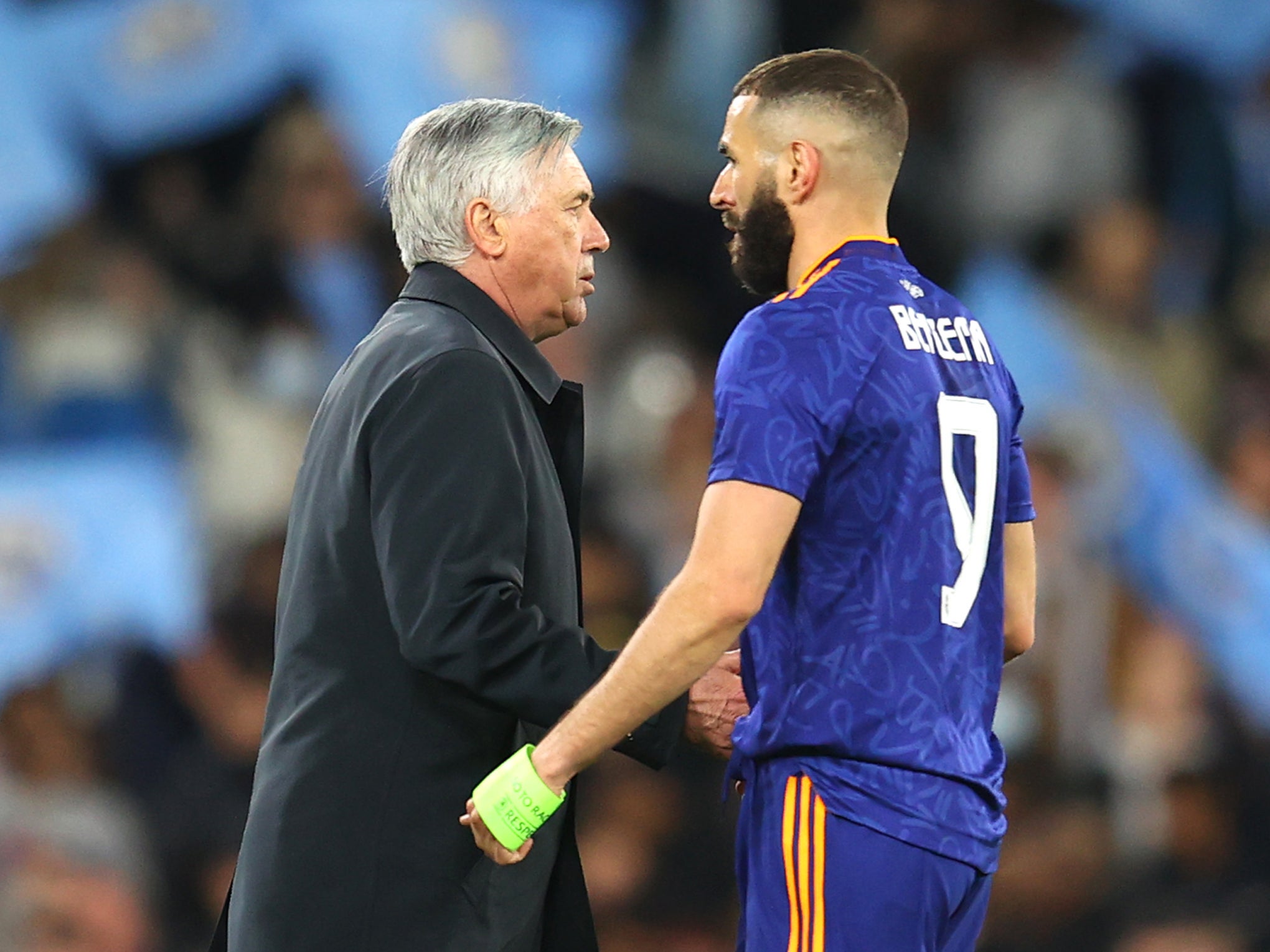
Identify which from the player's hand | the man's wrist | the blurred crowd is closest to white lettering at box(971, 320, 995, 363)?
the man's wrist

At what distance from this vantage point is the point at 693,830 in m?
5.12

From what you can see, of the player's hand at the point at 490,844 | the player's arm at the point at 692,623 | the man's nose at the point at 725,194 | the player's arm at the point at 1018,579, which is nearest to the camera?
the player's arm at the point at 692,623

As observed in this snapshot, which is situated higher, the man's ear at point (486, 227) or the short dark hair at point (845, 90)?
the short dark hair at point (845, 90)

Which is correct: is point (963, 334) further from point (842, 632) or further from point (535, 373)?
point (535, 373)

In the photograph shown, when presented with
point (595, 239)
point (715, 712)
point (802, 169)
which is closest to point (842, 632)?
point (715, 712)

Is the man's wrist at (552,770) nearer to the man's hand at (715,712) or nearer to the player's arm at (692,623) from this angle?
the player's arm at (692,623)

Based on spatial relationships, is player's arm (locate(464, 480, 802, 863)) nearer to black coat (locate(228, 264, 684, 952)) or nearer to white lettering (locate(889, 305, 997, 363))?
black coat (locate(228, 264, 684, 952))

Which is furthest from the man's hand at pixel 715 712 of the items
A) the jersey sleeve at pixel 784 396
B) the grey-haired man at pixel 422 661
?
the jersey sleeve at pixel 784 396

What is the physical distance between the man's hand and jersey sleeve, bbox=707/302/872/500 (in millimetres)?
397

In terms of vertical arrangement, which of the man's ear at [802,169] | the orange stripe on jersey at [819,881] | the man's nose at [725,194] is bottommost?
the orange stripe on jersey at [819,881]

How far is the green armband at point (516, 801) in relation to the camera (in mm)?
2180

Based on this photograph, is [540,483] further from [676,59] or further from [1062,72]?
[1062,72]

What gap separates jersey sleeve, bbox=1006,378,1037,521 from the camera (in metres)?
2.50

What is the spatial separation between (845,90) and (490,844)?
3.83ft
